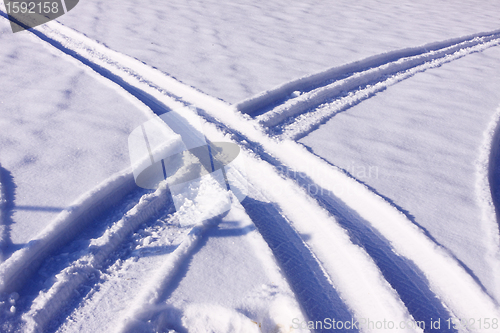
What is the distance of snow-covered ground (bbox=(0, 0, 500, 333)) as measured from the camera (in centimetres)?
159

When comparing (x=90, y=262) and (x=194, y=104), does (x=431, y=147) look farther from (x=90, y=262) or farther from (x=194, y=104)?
(x=90, y=262)

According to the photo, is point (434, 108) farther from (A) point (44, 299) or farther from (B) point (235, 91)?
(A) point (44, 299)

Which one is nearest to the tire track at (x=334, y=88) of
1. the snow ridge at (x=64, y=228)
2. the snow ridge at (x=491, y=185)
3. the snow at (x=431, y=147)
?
the snow at (x=431, y=147)

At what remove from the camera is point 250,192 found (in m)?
2.27

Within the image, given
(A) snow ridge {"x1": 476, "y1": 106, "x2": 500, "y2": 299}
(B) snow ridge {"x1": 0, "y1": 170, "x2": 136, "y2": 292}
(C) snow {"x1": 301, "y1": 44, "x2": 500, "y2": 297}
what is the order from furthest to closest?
(C) snow {"x1": 301, "y1": 44, "x2": 500, "y2": 297} → (A) snow ridge {"x1": 476, "y1": 106, "x2": 500, "y2": 299} → (B) snow ridge {"x1": 0, "y1": 170, "x2": 136, "y2": 292}

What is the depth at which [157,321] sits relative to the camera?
1.50 metres

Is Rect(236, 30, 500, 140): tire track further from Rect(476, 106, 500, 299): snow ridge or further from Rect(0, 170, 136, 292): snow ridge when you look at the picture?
Rect(0, 170, 136, 292): snow ridge

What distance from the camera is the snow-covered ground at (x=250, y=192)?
5.22 feet

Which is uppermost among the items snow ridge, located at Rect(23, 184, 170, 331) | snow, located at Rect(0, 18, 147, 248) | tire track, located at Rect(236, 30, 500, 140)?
tire track, located at Rect(236, 30, 500, 140)

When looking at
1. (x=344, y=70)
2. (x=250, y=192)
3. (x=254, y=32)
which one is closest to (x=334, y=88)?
(x=344, y=70)

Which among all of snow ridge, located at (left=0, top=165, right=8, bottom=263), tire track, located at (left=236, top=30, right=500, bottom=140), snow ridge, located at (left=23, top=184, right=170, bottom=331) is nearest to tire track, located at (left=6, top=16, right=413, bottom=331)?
tire track, located at (left=236, top=30, right=500, bottom=140)

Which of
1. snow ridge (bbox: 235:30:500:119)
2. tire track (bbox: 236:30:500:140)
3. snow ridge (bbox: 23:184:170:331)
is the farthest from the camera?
snow ridge (bbox: 235:30:500:119)

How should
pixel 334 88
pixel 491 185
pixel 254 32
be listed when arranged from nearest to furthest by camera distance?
pixel 491 185 < pixel 334 88 < pixel 254 32

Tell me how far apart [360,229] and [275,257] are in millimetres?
626
